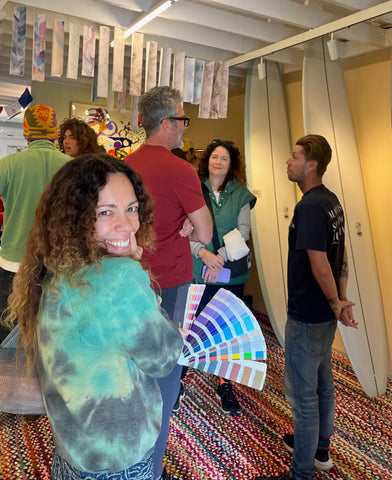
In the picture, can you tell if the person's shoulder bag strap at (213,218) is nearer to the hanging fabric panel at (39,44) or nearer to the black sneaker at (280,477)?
the hanging fabric panel at (39,44)

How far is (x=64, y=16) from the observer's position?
2830 millimetres

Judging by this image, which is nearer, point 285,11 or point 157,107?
point 157,107

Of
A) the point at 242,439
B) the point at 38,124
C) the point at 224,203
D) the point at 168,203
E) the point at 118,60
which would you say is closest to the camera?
the point at 168,203

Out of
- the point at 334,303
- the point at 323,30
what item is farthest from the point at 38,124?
the point at 323,30

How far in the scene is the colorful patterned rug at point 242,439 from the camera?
208 centimetres

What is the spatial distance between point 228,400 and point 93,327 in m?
1.99

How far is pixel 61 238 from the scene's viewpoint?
0.95 metres

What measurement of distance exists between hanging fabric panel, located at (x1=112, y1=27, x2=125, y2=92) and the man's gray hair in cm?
97

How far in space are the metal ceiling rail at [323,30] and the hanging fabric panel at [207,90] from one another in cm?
55

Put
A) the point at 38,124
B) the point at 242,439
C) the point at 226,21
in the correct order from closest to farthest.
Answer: the point at 38,124 < the point at 242,439 < the point at 226,21

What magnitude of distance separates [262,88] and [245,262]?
1.84 meters

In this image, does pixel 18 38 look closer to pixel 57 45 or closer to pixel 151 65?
pixel 57 45

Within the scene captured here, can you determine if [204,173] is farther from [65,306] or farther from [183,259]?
[65,306]

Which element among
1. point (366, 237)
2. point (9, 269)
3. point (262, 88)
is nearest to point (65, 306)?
point (9, 269)
